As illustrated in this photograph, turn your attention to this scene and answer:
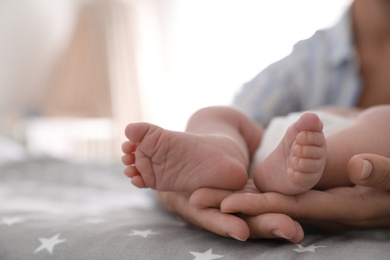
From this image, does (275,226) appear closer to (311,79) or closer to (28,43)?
(311,79)

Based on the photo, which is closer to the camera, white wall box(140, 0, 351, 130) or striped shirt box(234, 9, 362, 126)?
striped shirt box(234, 9, 362, 126)

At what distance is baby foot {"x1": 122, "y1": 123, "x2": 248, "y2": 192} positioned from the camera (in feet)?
1.77

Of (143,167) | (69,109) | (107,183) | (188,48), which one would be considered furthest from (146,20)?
(143,167)

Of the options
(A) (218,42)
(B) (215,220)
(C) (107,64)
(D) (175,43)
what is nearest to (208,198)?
(B) (215,220)

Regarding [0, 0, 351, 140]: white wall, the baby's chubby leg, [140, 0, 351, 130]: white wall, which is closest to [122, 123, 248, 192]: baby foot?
the baby's chubby leg

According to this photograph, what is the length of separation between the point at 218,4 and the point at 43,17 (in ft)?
4.74

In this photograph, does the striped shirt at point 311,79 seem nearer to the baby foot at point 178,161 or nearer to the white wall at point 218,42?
the baby foot at point 178,161

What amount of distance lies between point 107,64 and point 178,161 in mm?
2736

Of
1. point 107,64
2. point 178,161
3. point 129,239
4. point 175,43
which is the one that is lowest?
point 129,239

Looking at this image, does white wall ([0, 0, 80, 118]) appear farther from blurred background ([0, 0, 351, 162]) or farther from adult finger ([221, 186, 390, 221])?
Answer: adult finger ([221, 186, 390, 221])

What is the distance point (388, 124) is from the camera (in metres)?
0.60

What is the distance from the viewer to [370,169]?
478 millimetres

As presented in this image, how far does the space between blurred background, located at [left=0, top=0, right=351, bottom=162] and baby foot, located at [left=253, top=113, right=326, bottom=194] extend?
2.15 m

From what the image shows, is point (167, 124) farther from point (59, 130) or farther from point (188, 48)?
point (59, 130)
